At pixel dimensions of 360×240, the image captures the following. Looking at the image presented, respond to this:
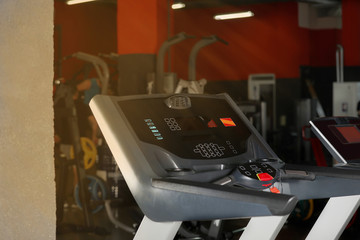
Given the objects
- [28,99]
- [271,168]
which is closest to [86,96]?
[28,99]

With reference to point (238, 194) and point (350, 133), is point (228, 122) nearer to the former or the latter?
point (238, 194)

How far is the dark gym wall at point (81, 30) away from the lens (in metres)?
8.59

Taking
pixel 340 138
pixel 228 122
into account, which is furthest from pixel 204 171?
pixel 340 138

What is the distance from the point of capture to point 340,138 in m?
2.22

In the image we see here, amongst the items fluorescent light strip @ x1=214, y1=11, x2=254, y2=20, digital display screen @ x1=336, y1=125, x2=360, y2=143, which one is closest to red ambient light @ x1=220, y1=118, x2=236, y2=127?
digital display screen @ x1=336, y1=125, x2=360, y2=143

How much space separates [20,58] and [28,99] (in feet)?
0.45

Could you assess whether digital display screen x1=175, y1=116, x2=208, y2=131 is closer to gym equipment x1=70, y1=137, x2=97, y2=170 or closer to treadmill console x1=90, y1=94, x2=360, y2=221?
treadmill console x1=90, y1=94, x2=360, y2=221

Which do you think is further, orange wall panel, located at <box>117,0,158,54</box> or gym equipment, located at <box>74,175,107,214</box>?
orange wall panel, located at <box>117,0,158,54</box>

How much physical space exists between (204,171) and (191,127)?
0.21m

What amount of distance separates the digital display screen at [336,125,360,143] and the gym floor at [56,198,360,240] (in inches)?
87.7

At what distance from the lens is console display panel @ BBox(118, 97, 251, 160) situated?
1.66 meters

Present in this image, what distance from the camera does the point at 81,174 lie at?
4.50 meters

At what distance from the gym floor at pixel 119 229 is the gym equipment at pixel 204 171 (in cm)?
266

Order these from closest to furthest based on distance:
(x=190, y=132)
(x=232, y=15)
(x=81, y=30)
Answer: (x=190, y=132), (x=81, y=30), (x=232, y=15)
